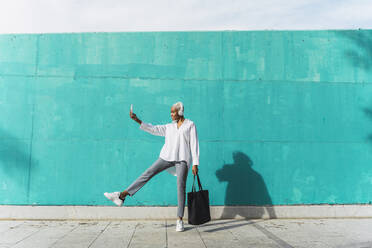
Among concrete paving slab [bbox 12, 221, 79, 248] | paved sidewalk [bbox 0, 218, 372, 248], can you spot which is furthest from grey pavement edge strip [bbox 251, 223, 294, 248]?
concrete paving slab [bbox 12, 221, 79, 248]

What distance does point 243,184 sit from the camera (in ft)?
17.5

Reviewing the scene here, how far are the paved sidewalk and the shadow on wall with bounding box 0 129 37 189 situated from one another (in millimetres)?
768

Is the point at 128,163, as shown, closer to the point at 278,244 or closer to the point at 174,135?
the point at 174,135

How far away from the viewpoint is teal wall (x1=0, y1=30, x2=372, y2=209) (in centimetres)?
525

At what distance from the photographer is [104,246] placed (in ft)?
12.0

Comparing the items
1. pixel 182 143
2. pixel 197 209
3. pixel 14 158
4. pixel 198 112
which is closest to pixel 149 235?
pixel 197 209

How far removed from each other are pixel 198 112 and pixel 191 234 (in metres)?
2.11

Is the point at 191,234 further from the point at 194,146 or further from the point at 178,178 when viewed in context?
the point at 194,146

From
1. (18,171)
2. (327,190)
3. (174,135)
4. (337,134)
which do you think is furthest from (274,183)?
(18,171)

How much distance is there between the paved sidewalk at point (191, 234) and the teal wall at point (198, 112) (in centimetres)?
Result: 45

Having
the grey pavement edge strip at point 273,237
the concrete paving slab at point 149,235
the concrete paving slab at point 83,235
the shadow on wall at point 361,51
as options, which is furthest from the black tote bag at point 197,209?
the shadow on wall at point 361,51

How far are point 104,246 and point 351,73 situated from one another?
16.7 ft

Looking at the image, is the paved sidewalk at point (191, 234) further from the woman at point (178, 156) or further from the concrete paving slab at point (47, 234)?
the woman at point (178, 156)

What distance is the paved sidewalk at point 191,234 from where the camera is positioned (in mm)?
3789
